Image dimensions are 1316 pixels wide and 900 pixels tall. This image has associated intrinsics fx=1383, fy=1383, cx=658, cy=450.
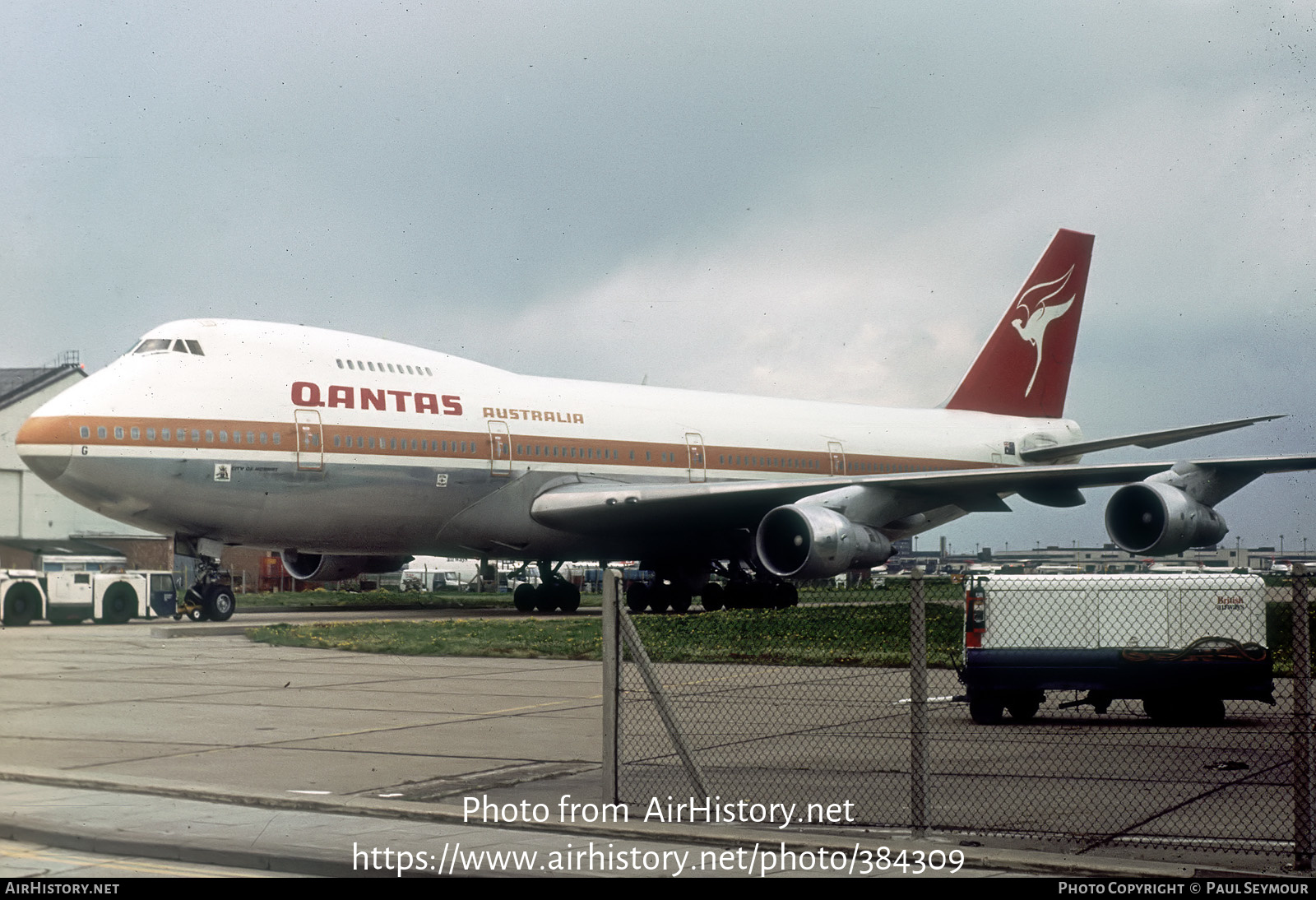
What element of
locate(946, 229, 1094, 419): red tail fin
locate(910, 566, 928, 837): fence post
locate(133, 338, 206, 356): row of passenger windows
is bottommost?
locate(910, 566, 928, 837): fence post

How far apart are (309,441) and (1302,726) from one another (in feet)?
64.7

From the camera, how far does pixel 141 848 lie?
643 cm

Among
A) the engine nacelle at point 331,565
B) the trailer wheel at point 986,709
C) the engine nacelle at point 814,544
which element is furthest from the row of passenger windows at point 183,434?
the trailer wheel at point 986,709

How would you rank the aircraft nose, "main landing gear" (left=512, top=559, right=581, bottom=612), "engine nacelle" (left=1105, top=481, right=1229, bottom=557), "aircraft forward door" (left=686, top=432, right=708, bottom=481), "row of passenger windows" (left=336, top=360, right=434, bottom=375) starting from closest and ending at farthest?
the aircraft nose → "engine nacelle" (left=1105, top=481, right=1229, bottom=557) → "row of passenger windows" (left=336, top=360, right=434, bottom=375) → "aircraft forward door" (left=686, top=432, right=708, bottom=481) → "main landing gear" (left=512, top=559, right=581, bottom=612)

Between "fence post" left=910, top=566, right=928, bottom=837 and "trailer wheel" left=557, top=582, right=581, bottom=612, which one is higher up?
"fence post" left=910, top=566, right=928, bottom=837

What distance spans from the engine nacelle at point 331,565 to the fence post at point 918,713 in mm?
22906

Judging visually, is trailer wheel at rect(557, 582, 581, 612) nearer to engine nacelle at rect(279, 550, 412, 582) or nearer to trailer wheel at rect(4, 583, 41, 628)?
engine nacelle at rect(279, 550, 412, 582)

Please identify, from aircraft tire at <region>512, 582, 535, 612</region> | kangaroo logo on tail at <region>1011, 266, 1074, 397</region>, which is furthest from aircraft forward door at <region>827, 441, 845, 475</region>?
aircraft tire at <region>512, 582, 535, 612</region>

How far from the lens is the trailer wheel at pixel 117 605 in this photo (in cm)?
2638

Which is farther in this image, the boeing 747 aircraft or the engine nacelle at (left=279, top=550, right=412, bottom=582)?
the engine nacelle at (left=279, top=550, right=412, bottom=582)

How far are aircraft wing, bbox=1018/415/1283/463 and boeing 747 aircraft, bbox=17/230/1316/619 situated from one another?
0.06 m

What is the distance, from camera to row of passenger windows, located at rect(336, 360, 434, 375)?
81.9 feet

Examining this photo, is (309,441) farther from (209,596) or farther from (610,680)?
(610,680)

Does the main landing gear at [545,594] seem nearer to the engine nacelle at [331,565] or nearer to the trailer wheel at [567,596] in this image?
the trailer wheel at [567,596]
